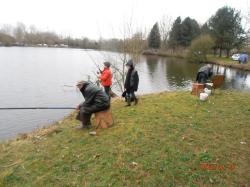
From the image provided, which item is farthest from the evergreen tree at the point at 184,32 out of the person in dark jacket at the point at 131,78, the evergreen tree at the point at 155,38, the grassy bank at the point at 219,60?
the person in dark jacket at the point at 131,78

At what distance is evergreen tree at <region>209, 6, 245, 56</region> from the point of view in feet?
164

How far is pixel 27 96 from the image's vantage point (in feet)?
61.6

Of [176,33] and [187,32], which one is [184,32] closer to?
[187,32]

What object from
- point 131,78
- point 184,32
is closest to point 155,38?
point 184,32

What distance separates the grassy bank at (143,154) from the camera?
4.61m

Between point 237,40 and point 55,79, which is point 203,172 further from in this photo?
point 237,40

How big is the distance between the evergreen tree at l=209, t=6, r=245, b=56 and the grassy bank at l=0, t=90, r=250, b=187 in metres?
Result: 47.1

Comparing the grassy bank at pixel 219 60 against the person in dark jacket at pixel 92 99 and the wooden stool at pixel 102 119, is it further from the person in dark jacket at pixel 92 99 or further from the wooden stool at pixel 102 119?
the person in dark jacket at pixel 92 99

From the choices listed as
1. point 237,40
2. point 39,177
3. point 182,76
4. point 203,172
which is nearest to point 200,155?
point 203,172

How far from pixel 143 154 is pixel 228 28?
5110 centimetres

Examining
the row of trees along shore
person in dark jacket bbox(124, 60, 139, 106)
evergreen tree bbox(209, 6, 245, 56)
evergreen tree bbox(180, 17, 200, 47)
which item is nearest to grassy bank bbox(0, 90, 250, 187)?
person in dark jacket bbox(124, 60, 139, 106)

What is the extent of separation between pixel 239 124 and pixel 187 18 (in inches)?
→ 2353

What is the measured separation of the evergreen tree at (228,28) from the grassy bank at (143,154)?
47.1 m

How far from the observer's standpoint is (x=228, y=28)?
50094 millimetres
